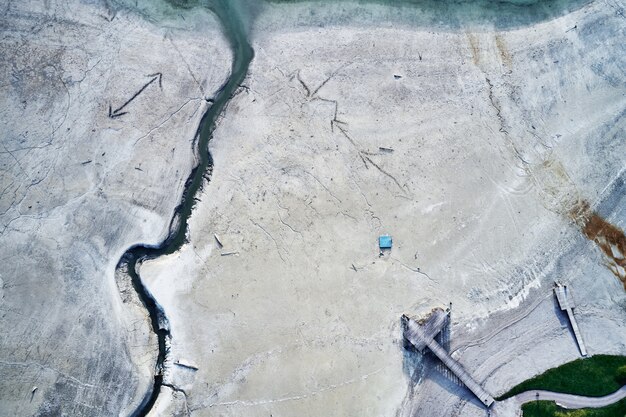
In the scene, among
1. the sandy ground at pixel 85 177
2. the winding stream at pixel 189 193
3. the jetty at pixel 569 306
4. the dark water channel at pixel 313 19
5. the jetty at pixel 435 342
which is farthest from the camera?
the dark water channel at pixel 313 19

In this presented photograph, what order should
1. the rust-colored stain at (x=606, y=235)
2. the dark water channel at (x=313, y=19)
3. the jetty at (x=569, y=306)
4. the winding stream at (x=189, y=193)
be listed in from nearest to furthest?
the winding stream at (x=189, y=193), the jetty at (x=569, y=306), the dark water channel at (x=313, y=19), the rust-colored stain at (x=606, y=235)

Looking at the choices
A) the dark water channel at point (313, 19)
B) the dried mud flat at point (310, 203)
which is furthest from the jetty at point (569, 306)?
the dark water channel at point (313, 19)

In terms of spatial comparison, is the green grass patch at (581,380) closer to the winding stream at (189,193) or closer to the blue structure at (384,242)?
the blue structure at (384,242)

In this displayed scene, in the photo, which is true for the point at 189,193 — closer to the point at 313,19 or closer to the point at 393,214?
the point at 393,214

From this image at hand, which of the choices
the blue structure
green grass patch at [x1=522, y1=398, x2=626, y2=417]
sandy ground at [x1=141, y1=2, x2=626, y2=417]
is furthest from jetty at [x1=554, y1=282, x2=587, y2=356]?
the blue structure

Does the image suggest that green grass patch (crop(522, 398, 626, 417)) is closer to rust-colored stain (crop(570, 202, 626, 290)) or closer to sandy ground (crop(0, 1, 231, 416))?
rust-colored stain (crop(570, 202, 626, 290))

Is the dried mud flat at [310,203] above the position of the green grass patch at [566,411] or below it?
above

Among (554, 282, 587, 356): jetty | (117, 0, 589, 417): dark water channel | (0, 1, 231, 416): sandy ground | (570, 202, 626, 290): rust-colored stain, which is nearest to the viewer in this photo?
(0, 1, 231, 416): sandy ground
